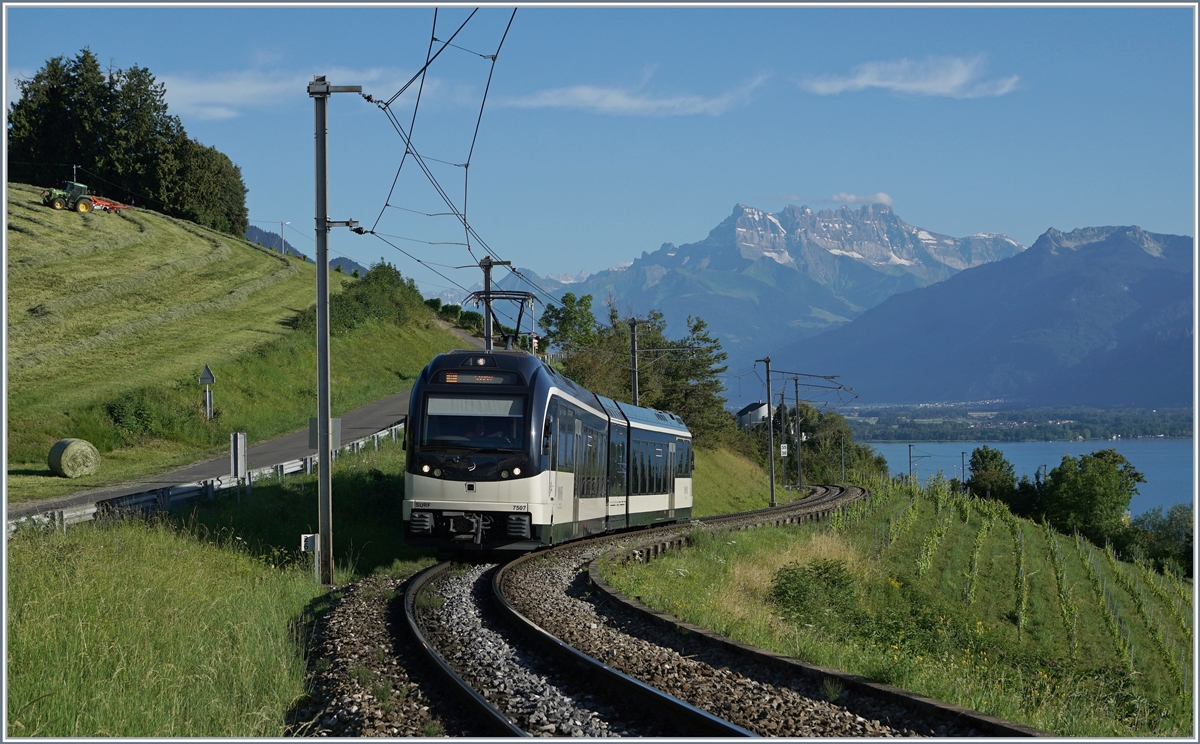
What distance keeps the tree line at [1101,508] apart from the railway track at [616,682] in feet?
249

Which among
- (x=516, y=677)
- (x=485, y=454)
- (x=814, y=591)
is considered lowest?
(x=814, y=591)

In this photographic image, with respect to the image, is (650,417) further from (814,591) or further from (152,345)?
(152,345)

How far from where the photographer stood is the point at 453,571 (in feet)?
56.2

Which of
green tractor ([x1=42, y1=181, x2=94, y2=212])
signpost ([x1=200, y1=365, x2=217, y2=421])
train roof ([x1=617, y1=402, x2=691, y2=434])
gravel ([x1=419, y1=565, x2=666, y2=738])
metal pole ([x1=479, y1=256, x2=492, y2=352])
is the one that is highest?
green tractor ([x1=42, y1=181, x2=94, y2=212])

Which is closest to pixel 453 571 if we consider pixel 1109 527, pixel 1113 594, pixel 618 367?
pixel 1113 594

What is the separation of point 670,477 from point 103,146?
253 feet

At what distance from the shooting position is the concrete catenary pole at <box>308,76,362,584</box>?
51.6 feet

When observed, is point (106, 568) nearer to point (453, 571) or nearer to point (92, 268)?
point (453, 571)

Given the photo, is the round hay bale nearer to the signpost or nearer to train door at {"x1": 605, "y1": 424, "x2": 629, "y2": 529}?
the signpost

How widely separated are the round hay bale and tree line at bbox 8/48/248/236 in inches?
2492

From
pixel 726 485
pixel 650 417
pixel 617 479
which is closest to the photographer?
pixel 617 479

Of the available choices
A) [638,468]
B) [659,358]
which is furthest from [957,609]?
[659,358]

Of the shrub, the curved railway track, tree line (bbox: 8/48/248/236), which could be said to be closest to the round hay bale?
the curved railway track

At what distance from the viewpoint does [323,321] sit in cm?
1563
